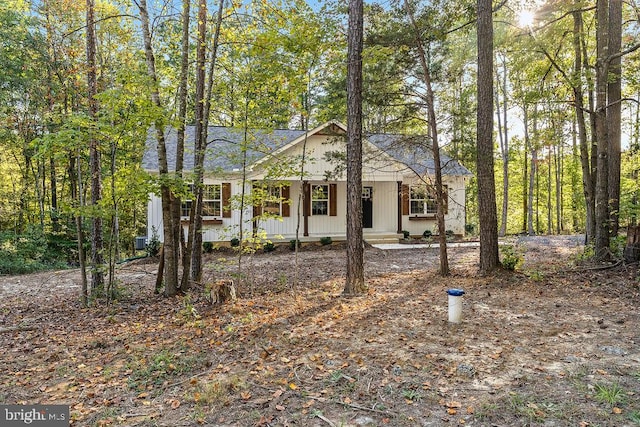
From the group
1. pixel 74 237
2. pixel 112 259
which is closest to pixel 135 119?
pixel 112 259

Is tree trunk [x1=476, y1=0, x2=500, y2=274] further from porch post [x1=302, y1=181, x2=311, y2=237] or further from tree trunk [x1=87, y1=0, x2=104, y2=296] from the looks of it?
porch post [x1=302, y1=181, x2=311, y2=237]

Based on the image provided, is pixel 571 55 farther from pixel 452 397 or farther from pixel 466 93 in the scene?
pixel 452 397

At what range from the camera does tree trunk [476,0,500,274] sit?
7270 mm

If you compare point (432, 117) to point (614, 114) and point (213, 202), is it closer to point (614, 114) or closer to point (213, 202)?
point (614, 114)

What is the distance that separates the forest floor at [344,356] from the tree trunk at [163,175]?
492mm

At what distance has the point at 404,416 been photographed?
112 inches

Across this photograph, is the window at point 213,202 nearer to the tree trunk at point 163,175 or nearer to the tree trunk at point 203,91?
the tree trunk at point 203,91

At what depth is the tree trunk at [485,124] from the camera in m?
7.27

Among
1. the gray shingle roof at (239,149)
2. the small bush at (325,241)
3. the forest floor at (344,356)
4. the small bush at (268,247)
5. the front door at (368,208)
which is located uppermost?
the gray shingle roof at (239,149)

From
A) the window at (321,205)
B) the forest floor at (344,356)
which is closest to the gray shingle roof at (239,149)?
the window at (321,205)

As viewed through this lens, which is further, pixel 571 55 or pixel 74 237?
pixel 74 237

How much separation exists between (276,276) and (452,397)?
662 centimetres

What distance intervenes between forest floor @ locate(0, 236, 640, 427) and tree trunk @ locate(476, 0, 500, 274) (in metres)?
1.28

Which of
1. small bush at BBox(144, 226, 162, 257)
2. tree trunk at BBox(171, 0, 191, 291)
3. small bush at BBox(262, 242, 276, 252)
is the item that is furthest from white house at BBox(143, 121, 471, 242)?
tree trunk at BBox(171, 0, 191, 291)
